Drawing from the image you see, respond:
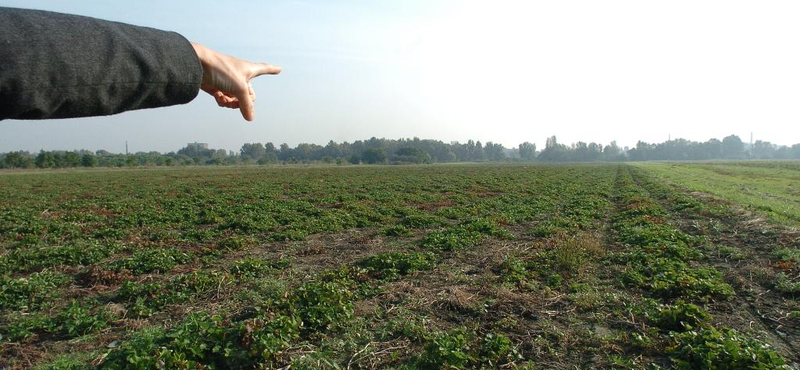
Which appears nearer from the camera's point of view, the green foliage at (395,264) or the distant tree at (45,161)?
the green foliage at (395,264)

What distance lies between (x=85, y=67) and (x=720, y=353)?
6271 millimetres

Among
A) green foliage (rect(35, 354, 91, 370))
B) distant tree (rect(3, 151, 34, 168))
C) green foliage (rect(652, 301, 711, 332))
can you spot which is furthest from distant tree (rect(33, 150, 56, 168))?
green foliage (rect(652, 301, 711, 332))

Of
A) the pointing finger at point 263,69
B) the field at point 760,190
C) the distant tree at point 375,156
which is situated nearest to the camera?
the pointing finger at point 263,69

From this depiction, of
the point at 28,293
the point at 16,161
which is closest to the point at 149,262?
the point at 28,293

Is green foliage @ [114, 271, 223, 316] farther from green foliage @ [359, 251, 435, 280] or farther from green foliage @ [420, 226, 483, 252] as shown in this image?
green foliage @ [420, 226, 483, 252]

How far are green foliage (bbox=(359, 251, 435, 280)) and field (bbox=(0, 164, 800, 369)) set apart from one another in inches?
1.7

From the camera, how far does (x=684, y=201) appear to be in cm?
2044

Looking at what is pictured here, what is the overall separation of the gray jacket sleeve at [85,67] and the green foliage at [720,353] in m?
5.81

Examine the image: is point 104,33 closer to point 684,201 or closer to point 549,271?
point 549,271

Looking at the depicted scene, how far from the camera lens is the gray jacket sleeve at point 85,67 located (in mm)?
1104

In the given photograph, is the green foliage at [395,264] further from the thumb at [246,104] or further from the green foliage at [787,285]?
the thumb at [246,104]

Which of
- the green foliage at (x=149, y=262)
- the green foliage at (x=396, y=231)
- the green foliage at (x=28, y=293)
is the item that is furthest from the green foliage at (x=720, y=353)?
the green foliage at (x=28, y=293)

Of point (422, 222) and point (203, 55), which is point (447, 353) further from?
point (422, 222)

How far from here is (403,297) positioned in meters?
7.64
